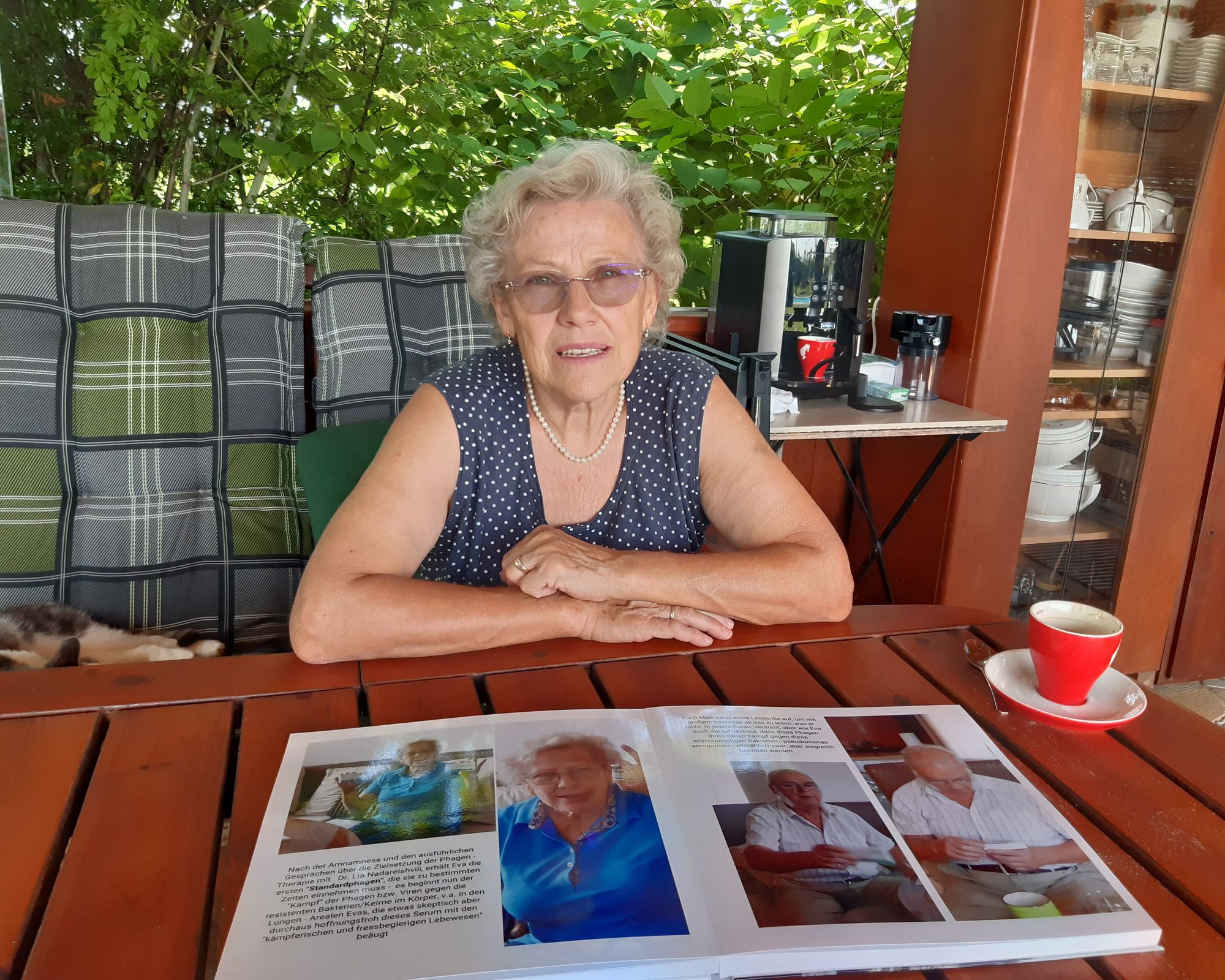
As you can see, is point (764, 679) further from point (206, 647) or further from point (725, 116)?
point (725, 116)

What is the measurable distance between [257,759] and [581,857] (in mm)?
325

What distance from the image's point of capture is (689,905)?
2.05ft

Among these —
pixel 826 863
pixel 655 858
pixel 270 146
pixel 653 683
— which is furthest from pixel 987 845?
pixel 270 146

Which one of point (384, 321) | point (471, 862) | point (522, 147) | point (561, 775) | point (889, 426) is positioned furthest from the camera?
point (522, 147)

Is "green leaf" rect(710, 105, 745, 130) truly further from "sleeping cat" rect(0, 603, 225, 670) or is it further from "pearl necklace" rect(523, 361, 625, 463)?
"sleeping cat" rect(0, 603, 225, 670)

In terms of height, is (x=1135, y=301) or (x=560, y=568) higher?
(x=1135, y=301)

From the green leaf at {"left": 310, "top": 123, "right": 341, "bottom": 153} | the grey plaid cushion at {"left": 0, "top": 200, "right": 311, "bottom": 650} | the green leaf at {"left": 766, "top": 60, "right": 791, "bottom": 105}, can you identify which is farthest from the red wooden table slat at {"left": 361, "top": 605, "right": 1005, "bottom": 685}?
the green leaf at {"left": 766, "top": 60, "right": 791, "bottom": 105}

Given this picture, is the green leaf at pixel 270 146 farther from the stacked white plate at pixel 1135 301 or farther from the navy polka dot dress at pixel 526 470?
the stacked white plate at pixel 1135 301

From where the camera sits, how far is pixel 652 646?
1.08 m

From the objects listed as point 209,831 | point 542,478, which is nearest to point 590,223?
point 542,478

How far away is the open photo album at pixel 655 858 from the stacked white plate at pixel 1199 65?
232 cm

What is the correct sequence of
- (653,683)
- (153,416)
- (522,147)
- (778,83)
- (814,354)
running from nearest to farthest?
(653,683)
(153,416)
(814,354)
(778,83)
(522,147)

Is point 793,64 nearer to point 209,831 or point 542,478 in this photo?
point 542,478

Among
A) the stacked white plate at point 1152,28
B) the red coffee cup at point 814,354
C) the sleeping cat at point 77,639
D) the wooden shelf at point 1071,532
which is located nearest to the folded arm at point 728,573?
the sleeping cat at point 77,639
